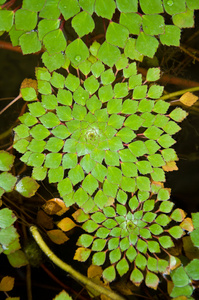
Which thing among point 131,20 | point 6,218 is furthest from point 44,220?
point 131,20

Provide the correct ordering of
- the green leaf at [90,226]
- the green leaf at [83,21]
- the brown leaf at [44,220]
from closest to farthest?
the green leaf at [83,21], the green leaf at [90,226], the brown leaf at [44,220]

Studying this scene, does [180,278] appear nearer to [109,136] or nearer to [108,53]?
[109,136]

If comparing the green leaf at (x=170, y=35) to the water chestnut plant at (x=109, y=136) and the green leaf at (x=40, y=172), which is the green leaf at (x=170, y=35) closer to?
the water chestnut plant at (x=109, y=136)

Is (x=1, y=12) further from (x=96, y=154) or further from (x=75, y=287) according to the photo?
(x=75, y=287)

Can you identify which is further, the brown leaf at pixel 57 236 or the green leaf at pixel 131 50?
the brown leaf at pixel 57 236

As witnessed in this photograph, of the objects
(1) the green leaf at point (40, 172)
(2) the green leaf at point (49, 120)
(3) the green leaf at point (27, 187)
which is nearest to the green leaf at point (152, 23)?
(2) the green leaf at point (49, 120)

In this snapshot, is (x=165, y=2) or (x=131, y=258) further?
(x=131, y=258)

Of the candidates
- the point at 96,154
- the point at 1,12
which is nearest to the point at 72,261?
the point at 96,154
